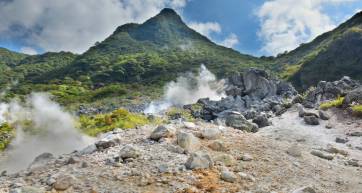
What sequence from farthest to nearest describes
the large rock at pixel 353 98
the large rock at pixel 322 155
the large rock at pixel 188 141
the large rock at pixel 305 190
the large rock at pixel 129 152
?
the large rock at pixel 353 98 < the large rock at pixel 322 155 < the large rock at pixel 188 141 < the large rock at pixel 129 152 < the large rock at pixel 305 190

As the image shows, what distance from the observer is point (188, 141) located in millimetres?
14758

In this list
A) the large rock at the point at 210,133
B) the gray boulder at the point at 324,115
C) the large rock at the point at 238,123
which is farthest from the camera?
the gray boulder at the point at 324,115

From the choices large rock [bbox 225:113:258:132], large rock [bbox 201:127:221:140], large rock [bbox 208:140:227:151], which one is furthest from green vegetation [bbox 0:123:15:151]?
large rock [bbox 208:140:227:151]

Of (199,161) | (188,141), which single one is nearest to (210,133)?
(188,141)

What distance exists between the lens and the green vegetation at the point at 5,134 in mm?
54875

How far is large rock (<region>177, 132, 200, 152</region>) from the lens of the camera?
14.6 meters

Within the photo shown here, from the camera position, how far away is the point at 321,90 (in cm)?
3588

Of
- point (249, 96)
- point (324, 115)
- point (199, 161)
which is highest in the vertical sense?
point (249, 96)

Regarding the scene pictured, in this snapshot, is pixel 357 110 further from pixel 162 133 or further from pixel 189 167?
pixel 189 167

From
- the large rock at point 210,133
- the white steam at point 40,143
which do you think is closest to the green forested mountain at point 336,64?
the white steam at point 40,143

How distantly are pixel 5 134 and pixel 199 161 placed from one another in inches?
2262

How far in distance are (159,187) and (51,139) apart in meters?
39.0

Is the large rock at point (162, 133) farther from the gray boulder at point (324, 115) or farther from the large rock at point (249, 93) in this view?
the large rock at point (249, 93)

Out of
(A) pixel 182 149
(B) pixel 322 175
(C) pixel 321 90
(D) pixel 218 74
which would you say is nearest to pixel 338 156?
(B) pixel 322 175
